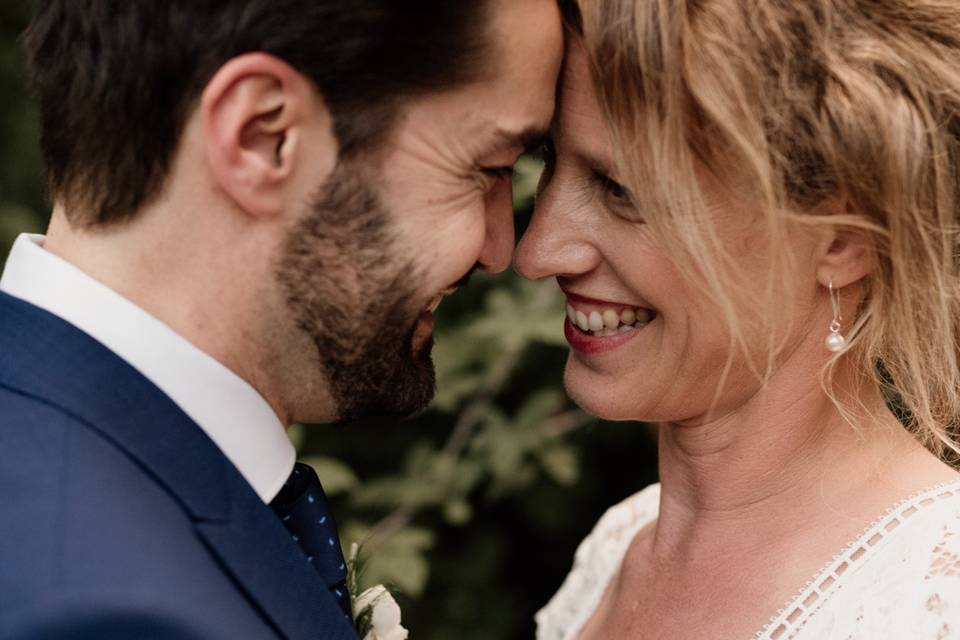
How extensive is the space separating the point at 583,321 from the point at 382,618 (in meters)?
0.73

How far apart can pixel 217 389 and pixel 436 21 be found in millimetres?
725

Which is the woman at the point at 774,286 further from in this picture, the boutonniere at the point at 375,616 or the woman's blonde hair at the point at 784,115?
the boutonniere at the point at 375,616

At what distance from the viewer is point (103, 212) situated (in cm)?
203

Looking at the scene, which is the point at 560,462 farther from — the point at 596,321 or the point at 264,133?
the point at 264,133

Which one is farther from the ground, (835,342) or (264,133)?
(264,133)

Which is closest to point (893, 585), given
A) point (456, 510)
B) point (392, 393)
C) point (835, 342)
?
point (835, 342)

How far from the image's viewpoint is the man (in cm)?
181

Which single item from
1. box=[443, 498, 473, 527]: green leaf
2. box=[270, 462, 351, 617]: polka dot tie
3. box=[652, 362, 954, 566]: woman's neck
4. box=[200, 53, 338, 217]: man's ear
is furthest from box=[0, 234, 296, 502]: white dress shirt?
box=[443, 498, 473, 527]: green leaf

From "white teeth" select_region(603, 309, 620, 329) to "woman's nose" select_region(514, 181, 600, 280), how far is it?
10 centimetres

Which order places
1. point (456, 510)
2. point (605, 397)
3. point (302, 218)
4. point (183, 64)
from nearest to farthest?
1. point (183, 64)
2. point (302, 218)
3. point (605, 397)
4. point (456, 510)

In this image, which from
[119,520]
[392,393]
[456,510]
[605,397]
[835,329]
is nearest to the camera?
[119,520]

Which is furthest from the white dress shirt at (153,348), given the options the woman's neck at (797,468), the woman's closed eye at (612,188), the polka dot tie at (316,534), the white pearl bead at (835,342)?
the white pearl bead at (835,342)

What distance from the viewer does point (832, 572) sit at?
2383 mm

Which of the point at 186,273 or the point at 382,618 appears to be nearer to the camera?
the point at 186,273
